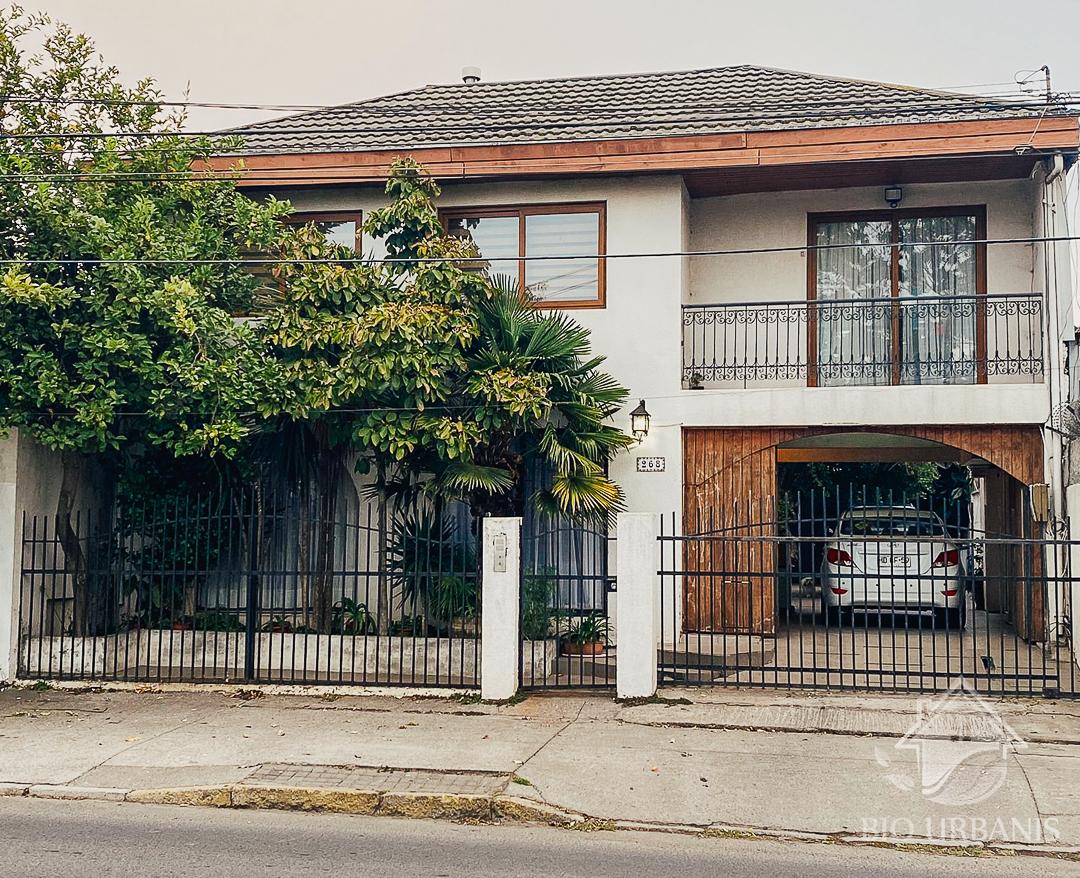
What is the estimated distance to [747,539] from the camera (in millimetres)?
10398

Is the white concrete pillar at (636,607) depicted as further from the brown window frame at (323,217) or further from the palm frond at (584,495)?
the brown window frame at (323,217)

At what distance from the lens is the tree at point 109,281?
1060 centimetres

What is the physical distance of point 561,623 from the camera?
12.2m

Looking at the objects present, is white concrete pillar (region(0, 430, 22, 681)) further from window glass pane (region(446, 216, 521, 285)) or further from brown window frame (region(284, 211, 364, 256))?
window glass pane (region(446, 216, 521, 285))

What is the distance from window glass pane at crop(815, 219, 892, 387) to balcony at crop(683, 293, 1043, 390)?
13 mm

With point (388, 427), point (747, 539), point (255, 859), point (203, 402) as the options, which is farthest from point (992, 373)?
point (255, 859)

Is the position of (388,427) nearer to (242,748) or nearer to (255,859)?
(242,748)

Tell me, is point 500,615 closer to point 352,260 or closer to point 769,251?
point 352,260

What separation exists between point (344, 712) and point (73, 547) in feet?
13.1

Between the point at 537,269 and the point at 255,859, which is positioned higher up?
the point at 537,269

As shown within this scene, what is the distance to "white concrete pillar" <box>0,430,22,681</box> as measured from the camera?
11461mm

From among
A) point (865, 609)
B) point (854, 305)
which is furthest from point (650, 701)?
point (854, 305)

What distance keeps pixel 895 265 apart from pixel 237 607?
9.32 metres

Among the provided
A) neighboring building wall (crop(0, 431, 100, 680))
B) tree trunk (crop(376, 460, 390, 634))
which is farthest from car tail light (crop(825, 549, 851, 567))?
neighboring building wall (crop(0, 431, 100, 680))
